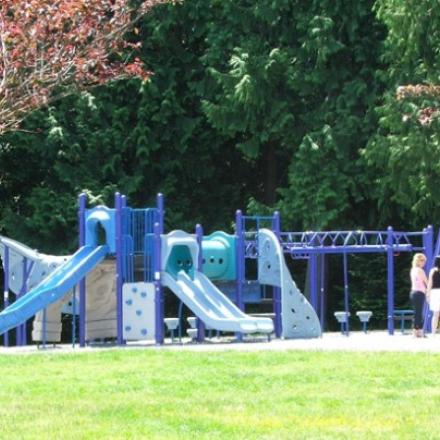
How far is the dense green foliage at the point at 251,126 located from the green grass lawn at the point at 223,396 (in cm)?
1306

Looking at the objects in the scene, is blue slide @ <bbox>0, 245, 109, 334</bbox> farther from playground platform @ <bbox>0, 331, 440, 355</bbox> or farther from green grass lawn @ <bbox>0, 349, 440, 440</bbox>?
green grass lawn @ <bbox>0, 349, 440, 440</bbox>

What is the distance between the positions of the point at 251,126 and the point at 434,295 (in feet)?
32.1

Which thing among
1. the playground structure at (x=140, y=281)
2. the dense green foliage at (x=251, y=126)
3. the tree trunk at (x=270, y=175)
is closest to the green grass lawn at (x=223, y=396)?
the playground structure at (x=140, y=281)

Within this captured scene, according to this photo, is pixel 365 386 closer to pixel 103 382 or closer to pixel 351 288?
pixel 103 382

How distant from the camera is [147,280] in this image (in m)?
25.3

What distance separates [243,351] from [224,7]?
15307 mm

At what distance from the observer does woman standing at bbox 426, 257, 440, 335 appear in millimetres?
24859

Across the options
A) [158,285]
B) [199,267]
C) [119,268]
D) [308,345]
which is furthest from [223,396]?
[199,267]

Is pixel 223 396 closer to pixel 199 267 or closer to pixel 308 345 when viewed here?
pixel 308 345

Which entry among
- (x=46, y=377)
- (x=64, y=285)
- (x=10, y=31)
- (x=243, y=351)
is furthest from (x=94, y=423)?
(x=64, y=285)

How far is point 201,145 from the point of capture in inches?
1416

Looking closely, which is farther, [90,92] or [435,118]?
[90,92]

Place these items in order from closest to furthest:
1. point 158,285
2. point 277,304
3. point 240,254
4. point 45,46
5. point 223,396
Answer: point 45,46
point 223,396
point 158,285
point 240,254
point 277,304

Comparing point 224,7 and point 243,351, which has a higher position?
point 224,7
